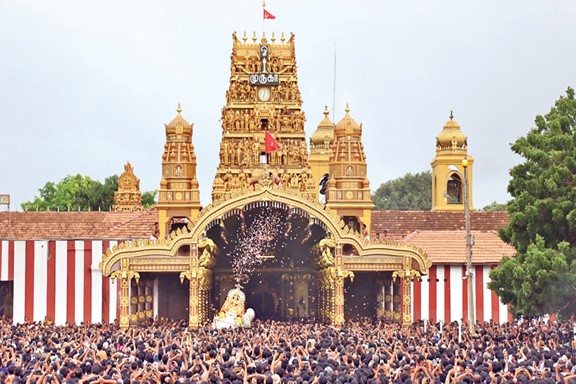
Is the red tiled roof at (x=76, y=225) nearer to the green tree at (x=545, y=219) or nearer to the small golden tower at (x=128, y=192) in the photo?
the small golden tower at (x=128, y=192)

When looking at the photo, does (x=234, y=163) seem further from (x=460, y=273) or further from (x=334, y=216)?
(x=460, y=273)

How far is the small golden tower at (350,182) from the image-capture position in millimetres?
39719

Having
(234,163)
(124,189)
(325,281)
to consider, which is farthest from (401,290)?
(124,189)

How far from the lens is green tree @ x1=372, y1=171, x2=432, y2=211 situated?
81938mm

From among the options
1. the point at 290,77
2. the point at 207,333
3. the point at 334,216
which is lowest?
the point at 207,333

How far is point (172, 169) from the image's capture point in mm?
39938

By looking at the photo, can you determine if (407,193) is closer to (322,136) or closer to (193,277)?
(322,136)

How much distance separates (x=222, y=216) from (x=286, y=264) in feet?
17.2

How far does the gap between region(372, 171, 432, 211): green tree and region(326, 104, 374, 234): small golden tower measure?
40691 millimetres

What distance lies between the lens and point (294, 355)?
21.7 meters

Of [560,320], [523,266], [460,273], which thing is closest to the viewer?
[523,266]

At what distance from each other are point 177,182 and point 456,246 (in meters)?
10.4

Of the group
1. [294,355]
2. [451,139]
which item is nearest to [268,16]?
[451,139]

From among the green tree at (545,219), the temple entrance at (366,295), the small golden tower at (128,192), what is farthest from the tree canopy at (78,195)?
the green tree at (545,219)
